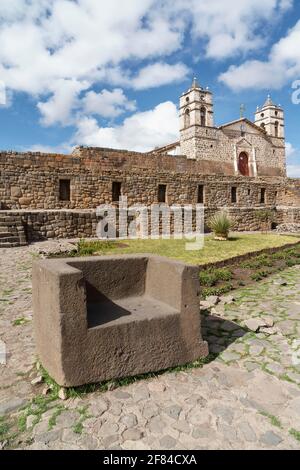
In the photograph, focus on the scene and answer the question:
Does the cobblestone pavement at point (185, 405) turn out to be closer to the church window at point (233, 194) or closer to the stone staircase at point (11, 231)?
the stone staircase at point (11, 231)

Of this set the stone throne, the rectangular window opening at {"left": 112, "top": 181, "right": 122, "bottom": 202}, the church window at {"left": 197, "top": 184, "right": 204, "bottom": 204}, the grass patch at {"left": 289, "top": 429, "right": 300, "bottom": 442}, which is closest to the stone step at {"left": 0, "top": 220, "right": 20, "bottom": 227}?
the rectangular window opening at {"left": 112, "top": 181, "right": 122, "bottom": 202}

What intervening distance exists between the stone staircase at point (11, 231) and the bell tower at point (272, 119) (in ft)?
134

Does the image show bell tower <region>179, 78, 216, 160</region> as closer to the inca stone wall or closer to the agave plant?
the inca stone wall

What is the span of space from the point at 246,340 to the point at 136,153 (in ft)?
60.3

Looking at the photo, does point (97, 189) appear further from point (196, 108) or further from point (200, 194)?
point (196, 108)

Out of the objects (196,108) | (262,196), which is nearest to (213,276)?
(262,196)

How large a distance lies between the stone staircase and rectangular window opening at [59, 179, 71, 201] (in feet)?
13.4

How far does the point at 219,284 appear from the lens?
679cm

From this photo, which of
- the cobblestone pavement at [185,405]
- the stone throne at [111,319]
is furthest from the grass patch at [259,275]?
the stone throne at [111,319]

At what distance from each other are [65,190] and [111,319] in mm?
13367

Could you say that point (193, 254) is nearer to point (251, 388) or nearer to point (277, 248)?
point (277, 248)

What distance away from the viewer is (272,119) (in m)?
44.6

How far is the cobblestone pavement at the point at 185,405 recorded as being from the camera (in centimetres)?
236

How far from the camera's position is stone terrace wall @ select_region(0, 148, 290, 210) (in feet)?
48.4
